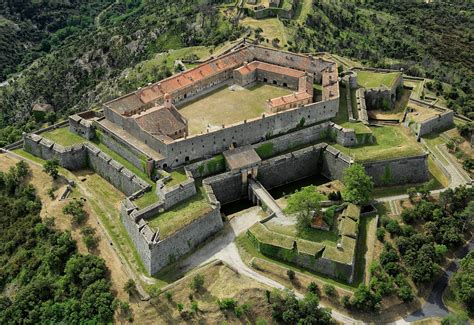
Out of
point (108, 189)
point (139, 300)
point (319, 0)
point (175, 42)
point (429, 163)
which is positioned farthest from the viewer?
point (319, 0)

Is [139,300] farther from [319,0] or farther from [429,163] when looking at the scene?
[319,0]

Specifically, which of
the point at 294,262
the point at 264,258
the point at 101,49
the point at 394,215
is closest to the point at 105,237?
the point at 264,258

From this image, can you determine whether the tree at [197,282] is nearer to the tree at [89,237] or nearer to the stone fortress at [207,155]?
the stone fortress at [207,155]

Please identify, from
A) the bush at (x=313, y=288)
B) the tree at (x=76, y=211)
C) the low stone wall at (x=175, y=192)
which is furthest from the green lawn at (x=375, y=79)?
the tree at (x=76, y=211)

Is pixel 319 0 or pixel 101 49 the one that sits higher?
pixel 319 0

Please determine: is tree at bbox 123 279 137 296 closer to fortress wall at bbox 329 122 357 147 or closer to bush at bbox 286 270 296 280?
bush at bbox 286 270 296 280

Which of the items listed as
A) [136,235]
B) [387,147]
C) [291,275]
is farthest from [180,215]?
[387,147]

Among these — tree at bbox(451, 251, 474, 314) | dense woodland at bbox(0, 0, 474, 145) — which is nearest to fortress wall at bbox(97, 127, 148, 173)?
dense woodland at bbox(0, 0, 474, 145)
